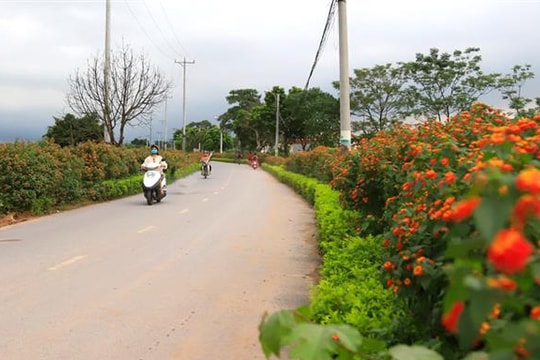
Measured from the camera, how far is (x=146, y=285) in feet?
21.2

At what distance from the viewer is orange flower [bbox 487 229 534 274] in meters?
0.97

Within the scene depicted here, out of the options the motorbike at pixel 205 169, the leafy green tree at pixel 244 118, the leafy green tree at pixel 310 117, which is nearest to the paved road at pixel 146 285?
the motorbike at pixel 205 169

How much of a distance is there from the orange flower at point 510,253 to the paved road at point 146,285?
3588mm

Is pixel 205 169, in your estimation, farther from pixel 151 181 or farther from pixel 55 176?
pixel 55 176

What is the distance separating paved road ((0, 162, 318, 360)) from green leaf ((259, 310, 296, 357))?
2.88 metres

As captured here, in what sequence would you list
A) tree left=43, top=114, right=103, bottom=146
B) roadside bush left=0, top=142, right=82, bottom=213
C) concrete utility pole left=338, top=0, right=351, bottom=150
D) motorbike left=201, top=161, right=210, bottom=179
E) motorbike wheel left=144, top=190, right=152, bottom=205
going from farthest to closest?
motorbike left=201, top=161, right=210, bottom=179 < tree left=43, top=114, right=103, bottom=146 < motorbike wheel left=144, top=190, right=152, bottom=205 < concrete utility pole left=338, top=0, right=351, bottom=150 < roadside bush left=0, top=142, right=82, bottom=213

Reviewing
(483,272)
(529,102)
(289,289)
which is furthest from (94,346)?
(529,102)

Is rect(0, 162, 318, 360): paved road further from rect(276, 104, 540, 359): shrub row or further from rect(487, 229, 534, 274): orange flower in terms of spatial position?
rect(487, 229, 534, 274): orange flower

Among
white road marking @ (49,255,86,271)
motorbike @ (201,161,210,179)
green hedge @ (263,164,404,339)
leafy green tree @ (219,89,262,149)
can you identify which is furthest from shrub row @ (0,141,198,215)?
leafy green tree @ (219,89,262,149)

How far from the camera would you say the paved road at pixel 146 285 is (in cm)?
454

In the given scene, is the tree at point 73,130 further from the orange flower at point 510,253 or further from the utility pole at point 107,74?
the orange flower at point 510,253

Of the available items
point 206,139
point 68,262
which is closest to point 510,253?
point 68,262

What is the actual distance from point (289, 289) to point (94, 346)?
2691 mm

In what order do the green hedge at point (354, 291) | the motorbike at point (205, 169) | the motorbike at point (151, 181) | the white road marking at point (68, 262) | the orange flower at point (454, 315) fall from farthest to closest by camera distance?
the motorbike at point (205, 169)
the motorbike at point (151, 181)
the white road marking at point (68, 262)
the green hedge at point (354, 291)
the orange flower at point (454, 315)
